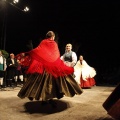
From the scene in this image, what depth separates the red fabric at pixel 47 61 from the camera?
591cm

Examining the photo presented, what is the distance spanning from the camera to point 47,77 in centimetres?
587

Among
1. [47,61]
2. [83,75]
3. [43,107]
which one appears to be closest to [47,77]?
[47,61]

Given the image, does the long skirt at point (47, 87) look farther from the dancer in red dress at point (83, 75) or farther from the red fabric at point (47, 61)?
the dancer in red dress at point (83, 75)

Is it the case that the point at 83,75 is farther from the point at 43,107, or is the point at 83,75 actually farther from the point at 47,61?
the point at 47,61

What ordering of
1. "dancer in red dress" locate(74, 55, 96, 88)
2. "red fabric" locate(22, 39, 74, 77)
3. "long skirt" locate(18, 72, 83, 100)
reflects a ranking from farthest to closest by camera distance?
"dancer in red dress" locate(74, 55, 96, 88) → "red fabric" locate(22, 39, 74, 77) → "long skirt" locate(18, 72, 83, 100)

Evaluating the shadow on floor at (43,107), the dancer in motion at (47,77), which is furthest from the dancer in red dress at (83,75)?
the dancer in motion at (47,77)

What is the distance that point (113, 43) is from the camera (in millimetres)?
19484

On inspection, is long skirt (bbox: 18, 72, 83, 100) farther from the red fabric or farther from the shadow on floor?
the shadow on floor

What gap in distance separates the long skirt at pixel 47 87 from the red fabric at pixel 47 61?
12cm

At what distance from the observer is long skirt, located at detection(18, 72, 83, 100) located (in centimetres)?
570

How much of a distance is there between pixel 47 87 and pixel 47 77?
0.24m

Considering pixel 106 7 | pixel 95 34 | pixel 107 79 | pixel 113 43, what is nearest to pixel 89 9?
pixel 106 7

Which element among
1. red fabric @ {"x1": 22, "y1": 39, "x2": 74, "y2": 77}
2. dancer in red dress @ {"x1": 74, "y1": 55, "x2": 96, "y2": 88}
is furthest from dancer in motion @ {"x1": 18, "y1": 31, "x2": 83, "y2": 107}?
dancer in red dress @ {"x1": 74, "y1": 55, "x2": 96, "y2": 88}

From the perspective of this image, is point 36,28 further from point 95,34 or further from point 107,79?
point 107,79
